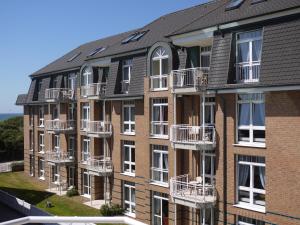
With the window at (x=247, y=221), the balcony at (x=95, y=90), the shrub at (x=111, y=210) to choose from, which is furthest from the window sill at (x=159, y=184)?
the balcony at (x=95, y=90)

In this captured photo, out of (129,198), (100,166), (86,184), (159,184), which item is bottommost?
(86,184)

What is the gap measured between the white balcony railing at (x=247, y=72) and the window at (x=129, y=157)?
992 cm

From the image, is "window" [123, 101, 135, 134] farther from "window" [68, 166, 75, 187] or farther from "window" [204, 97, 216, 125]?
"window" [68, 166, 75, 187]

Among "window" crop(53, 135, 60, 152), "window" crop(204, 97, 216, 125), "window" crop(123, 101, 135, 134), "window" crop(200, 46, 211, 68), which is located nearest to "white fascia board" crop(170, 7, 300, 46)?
"window" crop(200, 46, 211, 68)

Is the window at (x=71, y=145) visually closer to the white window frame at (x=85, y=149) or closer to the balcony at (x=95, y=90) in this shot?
the white window frame at (x=85, y=149)

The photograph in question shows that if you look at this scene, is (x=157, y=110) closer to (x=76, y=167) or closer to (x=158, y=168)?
(x=158, y=168)

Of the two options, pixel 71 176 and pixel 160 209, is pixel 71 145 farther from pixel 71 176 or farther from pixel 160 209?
pixel 160 209

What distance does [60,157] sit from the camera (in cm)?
3316

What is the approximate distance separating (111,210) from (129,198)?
1369mm

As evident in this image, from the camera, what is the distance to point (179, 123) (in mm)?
20719

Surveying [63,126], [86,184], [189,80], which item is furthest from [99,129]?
[189,80]

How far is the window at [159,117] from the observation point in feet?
71.4

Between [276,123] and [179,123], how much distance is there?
6378mm

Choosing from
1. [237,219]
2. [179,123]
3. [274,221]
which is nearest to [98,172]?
[179,123]
